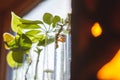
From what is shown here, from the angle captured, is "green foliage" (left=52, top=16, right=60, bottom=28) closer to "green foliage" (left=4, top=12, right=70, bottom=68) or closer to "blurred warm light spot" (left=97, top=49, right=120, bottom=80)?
"green foliage" (left=4, top=12, right=70, bottom=68)

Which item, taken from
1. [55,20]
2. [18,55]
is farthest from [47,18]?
[18,55]

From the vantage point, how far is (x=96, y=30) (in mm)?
981

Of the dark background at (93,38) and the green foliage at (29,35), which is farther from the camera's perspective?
the green foliage at (29,35)

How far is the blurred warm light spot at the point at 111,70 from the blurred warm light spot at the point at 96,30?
0.35 feet

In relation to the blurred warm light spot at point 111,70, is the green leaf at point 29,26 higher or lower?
higher

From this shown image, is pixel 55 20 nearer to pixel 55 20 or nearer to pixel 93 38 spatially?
pixel 55 20

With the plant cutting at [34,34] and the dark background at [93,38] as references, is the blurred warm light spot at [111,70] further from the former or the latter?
the plant cutting at [34,34]

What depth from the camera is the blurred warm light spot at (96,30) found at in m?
0.97

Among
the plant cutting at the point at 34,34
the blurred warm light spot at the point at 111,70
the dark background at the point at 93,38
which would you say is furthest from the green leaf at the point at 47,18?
the blurred warm light spot at the point at 111,70

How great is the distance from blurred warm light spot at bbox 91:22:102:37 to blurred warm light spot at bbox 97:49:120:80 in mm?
105

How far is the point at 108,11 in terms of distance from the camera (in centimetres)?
97

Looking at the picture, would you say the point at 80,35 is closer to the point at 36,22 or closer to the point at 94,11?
the point at 94,11

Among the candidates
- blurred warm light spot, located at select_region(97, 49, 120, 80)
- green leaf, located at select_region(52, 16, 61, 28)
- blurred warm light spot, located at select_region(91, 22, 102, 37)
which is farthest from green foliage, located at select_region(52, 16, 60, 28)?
blurred warm light spot, located at select_region(97, 49, 120, 80)

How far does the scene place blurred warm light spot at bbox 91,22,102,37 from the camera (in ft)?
3.17
